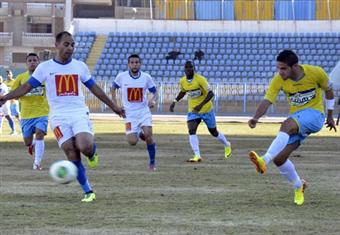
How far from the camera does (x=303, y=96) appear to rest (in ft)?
41.2

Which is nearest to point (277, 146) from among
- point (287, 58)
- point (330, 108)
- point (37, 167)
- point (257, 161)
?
point (257, 161)

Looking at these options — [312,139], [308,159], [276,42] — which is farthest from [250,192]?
[276,42]

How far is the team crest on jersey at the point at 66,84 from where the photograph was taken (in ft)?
41.7

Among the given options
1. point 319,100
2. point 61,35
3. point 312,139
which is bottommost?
point 312,139

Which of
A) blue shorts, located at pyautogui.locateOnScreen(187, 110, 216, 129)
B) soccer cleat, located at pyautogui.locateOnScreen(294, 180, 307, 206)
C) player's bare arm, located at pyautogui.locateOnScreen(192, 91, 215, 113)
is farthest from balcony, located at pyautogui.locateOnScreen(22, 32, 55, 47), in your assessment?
soccer cleat, located at pyautogui.locateOnScreen(294, 180, 307, 206)

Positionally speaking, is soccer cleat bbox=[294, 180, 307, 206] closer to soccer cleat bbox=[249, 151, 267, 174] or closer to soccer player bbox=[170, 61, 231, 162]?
soccer cleat bbox=[249, 151, 267, 174]

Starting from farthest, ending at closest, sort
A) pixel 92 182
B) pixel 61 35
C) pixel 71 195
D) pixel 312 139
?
pixel 312 139 < pixel 92 182 < pixel 71 195 < pixel 61 35

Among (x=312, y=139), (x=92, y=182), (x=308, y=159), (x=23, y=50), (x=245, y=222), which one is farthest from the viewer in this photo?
(x=23, y=50)

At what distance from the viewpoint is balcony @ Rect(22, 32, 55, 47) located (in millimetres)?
82238

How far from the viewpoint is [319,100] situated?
41.7ft

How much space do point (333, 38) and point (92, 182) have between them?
43.7 m

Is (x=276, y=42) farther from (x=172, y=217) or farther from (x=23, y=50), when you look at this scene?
(x=172, y=217)

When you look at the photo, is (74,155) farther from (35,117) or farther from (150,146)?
(35,117)

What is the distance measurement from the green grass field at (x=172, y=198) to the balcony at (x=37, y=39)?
2363 inches
